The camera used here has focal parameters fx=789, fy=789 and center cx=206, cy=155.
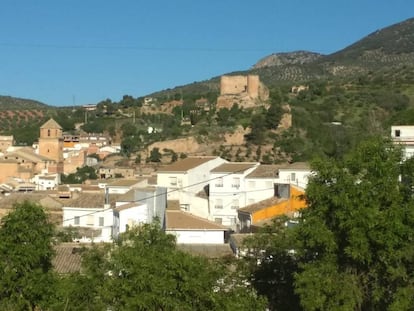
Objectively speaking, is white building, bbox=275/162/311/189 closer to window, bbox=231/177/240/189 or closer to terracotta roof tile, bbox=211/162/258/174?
window, bbox=231/177/240/189

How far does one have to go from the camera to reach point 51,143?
91375mm

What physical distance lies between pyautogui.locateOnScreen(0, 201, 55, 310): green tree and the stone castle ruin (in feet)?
237

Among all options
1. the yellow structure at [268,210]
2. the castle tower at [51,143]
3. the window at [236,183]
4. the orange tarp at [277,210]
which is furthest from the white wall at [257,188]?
the castle tower at [51,143]

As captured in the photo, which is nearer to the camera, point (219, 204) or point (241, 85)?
point (219, 204)

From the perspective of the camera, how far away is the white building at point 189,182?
44.4 meters

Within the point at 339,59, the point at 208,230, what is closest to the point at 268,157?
the point at 208,230

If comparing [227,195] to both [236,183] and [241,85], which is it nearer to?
[236,183]

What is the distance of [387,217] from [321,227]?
5.02ft

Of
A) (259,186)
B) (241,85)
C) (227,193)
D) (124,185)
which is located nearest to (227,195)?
(227,193)

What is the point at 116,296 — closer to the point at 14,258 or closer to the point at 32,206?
the point at 14,258

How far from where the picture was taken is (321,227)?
1823 cm

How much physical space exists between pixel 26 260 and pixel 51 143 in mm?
73361

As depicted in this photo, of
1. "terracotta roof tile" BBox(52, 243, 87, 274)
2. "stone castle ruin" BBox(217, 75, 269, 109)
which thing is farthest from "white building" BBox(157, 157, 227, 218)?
"stone castle ruin" BBox(217, 75, 269, 109)

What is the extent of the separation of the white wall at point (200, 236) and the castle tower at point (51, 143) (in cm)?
5951
